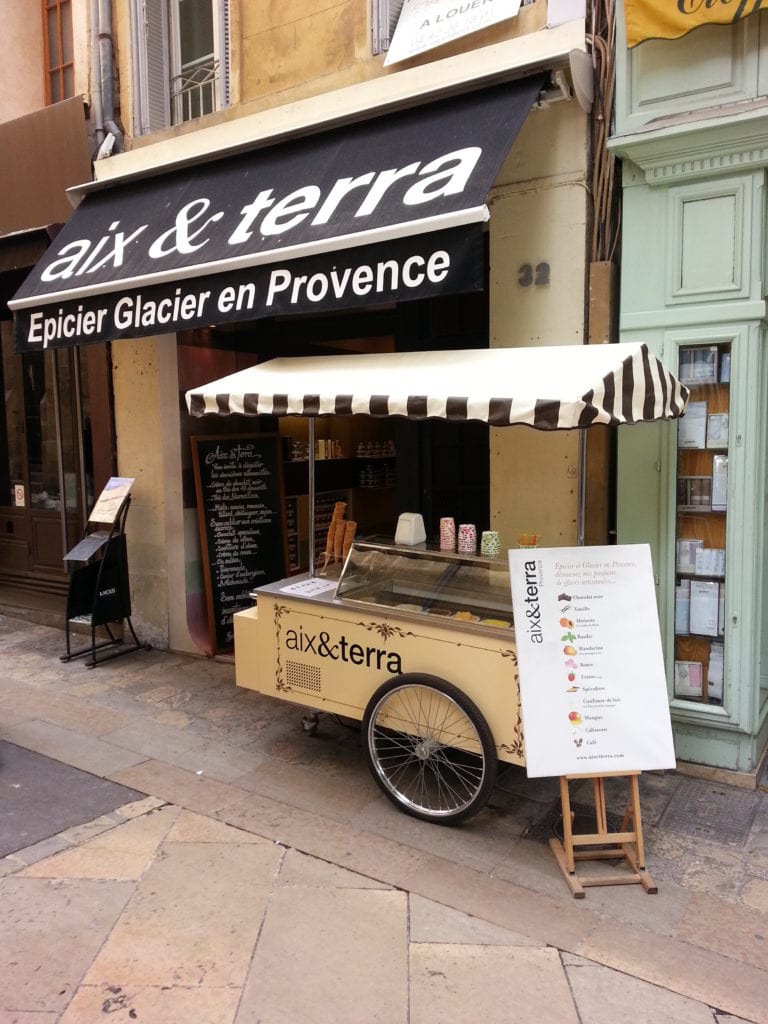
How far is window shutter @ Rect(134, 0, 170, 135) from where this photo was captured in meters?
7.06

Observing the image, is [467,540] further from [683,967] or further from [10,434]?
[10,434]

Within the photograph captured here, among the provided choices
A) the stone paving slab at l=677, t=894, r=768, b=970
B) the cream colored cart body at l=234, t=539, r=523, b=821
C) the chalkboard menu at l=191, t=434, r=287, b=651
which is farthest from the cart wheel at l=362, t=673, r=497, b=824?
the chalkboard menu at l=191, t=434, r=287, b=651

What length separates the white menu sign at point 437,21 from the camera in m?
5.02

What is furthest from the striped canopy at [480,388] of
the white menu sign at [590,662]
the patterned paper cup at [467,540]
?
the patterned paper cup at [467,540]

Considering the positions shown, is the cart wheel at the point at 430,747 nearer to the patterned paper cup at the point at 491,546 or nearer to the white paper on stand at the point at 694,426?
the patterned paper cup at the point at 491,546

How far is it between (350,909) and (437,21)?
546 centimetres

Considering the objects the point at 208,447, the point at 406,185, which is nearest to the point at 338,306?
the point at 406,185

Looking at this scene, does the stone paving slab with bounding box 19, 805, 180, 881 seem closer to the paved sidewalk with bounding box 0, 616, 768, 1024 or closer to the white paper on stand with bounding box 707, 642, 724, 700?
the paved sidewalk with bounding box 0, 616, 768, 1024

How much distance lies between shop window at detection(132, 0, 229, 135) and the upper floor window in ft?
4.78

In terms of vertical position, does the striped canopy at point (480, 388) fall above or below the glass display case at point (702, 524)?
above

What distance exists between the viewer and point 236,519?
7.09 meters

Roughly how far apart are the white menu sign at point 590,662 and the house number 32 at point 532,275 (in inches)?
79.9

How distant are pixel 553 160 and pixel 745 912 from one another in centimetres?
425

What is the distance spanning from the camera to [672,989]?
2898 mm
